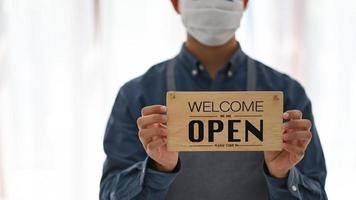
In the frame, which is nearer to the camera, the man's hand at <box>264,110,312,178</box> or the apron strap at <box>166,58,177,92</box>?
the man's hand at <box>264,110,312,178</box>

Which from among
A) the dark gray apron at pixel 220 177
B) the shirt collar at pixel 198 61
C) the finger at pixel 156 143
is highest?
the shirt collar at pixel 198 61

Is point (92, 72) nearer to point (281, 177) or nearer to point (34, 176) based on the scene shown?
point (34, 176)

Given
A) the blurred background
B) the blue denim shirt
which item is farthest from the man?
the blurred background

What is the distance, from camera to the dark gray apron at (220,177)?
928mm

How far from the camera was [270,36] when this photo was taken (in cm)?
149

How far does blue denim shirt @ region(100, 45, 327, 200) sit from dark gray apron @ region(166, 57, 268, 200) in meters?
0.02

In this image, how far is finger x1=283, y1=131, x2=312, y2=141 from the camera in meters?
0.75

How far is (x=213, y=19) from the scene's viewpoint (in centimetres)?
94

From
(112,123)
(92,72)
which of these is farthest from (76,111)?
(112,123)

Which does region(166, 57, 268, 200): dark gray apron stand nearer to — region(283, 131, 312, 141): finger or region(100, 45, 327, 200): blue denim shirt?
region(100, 45, 327, 200): blue denim shirt

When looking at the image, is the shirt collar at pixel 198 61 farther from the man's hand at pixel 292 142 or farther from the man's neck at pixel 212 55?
the man's hand at pixel 292 142

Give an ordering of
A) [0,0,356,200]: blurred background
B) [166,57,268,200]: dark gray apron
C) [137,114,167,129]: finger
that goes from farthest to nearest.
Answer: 1. [0,0,356,200]: blurred background
2. [166,57,268,200]: dark gray apron
3. [137,114,167,129]: finger

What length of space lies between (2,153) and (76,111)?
0.93 feet

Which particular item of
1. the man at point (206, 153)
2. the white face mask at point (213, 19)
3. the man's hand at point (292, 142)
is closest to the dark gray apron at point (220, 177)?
the man at point (206, 153)
